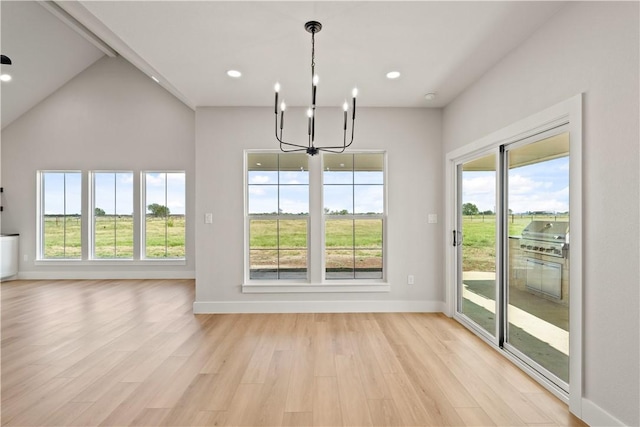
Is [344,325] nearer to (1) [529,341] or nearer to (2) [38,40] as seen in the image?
(1) [529,341]

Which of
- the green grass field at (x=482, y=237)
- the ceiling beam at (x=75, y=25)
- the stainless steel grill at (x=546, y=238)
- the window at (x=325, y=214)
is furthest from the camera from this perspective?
the ceiling beam at (x=75, y=25)

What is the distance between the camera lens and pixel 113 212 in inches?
251

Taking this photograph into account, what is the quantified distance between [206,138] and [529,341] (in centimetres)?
421

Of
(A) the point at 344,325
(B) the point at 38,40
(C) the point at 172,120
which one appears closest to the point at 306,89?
(A) the point at 344,325

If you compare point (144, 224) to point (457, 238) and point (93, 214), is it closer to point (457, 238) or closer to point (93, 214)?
point (93, 214)

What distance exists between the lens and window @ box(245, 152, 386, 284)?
4.21 metres

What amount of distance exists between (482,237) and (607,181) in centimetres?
161

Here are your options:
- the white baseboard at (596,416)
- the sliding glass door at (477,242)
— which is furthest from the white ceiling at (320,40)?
the white baseboard at (596,416)

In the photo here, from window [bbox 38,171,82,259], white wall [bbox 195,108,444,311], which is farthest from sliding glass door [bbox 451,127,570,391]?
window [bbox 38,171,82,259]

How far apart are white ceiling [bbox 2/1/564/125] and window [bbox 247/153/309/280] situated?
1032mm

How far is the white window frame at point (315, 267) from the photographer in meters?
4.07

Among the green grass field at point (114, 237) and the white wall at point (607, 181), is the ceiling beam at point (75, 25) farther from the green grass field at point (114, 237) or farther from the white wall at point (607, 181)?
the white wall at point (607, 181)

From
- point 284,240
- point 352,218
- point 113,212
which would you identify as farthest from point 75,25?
point 352,218

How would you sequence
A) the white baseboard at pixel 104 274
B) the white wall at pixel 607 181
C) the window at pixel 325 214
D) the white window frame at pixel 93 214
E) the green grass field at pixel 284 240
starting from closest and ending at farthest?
the white wall at pixel 607 181 → the green grass field at pixel 284 240 → the window at pixel 325 214 → the white baseboard at pixel 104 274 → the white window frame at pixel 93 214
